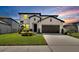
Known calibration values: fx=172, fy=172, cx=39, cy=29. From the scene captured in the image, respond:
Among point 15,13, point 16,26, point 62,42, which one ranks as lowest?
point 62,42

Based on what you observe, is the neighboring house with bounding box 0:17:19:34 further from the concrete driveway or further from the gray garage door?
the concrete driveway

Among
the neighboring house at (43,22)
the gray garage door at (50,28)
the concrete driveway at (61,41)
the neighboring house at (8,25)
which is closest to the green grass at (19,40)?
the neighboring house at (8,25)

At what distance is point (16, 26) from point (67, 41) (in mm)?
2733

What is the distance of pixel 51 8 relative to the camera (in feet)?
28.3

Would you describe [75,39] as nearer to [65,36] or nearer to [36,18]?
[65,36]

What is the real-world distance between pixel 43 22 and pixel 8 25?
1888mm

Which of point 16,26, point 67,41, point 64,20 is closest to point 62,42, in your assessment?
point 67,41

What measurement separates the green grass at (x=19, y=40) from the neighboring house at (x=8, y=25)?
0.27 metres

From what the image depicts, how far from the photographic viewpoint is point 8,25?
909 centimetres

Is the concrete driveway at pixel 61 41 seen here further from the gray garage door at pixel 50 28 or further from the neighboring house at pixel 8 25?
the neighboring house at pixel 8 25

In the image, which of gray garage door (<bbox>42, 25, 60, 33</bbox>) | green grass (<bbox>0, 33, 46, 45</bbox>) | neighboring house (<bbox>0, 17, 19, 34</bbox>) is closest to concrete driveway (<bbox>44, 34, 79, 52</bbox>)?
gray garage door (<bbox>42, 25, 60, 33</bbox>)

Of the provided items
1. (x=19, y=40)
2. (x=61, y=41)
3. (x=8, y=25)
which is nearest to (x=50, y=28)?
(x=61, y=41)

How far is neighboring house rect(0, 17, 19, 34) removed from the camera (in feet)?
29.3
